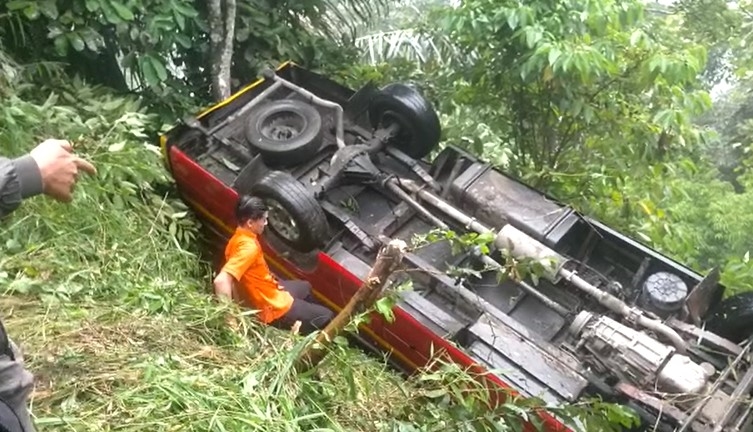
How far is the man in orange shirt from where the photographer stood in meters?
4.54

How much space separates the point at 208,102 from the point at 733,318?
4.32 metres

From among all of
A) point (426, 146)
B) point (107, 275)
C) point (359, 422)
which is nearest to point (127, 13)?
point (107, 275)

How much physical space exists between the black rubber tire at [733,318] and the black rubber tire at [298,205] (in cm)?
248

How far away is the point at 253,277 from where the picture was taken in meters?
4.68

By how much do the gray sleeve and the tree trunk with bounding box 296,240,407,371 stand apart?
139cm

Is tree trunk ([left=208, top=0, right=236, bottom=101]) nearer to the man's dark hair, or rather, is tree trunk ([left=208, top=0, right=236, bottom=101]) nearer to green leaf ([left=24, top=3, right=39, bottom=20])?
green leaf ([left=24, top=3, right=39, bottom=20])

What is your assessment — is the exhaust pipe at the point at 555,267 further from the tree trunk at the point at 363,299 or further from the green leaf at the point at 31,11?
the green leaf at the point at 31,11

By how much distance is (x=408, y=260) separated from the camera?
16.1 ft

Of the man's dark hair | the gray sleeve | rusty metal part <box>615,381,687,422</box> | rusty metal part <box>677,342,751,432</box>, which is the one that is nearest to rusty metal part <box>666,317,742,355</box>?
rusty metal part <box>677,342,751,432</box>

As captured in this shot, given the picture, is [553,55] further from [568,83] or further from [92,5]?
[92,5]

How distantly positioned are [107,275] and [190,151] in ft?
5.29

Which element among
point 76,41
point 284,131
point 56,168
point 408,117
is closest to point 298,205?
point 284,131

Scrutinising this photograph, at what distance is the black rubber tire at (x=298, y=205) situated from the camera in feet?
16.4

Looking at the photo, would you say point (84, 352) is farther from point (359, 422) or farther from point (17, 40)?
point (17, 40)
